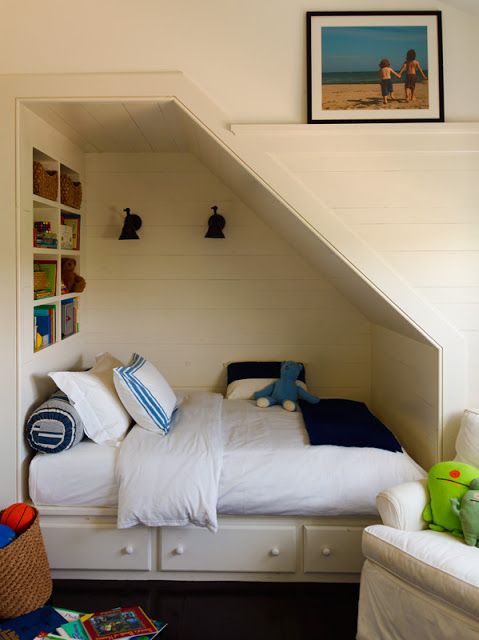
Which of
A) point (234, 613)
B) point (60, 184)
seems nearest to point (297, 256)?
point (60, 184)

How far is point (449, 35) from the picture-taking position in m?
2.29

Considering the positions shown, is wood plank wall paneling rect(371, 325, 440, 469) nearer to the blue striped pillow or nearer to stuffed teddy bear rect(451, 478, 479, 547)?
stuffed teddy bear rect(451, 478, 479, 547)

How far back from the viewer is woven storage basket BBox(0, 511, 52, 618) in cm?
201

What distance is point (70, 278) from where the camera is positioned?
10.5ft

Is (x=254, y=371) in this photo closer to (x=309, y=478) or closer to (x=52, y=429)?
(x=309, y=478)

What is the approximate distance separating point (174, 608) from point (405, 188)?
197 cm

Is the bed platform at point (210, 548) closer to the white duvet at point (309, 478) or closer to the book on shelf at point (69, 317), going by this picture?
the white duvet at point (309, 478)

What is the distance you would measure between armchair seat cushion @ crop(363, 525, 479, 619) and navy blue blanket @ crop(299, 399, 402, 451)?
0.53m

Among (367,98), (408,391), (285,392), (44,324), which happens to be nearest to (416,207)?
(367,98)

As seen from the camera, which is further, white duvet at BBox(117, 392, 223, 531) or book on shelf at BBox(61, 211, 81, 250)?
book on shelf at BBox(61, 211, 81, 250)

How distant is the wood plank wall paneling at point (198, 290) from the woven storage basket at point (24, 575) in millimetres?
1547

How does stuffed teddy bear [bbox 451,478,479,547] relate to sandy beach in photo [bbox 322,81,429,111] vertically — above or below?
below

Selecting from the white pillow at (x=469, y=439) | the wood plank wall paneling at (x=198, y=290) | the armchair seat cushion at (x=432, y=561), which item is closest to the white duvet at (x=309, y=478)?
the white pillow at (x=469, y=439)

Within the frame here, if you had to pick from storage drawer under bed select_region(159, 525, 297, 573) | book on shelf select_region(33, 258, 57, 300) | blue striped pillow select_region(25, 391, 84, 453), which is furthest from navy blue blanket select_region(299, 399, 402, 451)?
book on shelf select_region(33, 258, 57, 300)
